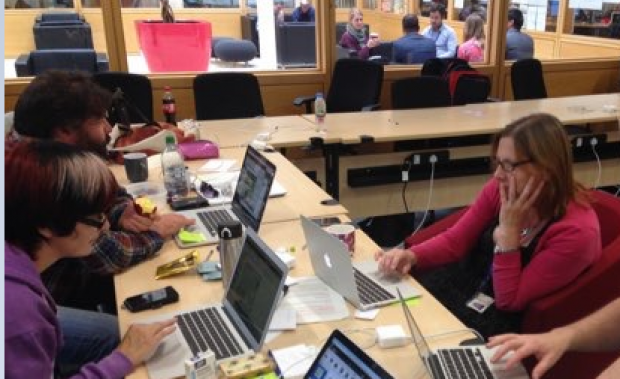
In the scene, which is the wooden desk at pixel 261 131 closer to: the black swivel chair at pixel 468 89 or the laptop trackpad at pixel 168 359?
the black swivel chair at pixel 468 89

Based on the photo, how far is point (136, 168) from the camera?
8.61ft

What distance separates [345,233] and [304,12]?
3976 mm

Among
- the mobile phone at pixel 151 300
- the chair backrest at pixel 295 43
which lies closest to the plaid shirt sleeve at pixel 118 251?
the mobile phone at pixel 151 300

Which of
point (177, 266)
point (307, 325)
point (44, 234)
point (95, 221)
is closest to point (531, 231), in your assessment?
point (307, 325)

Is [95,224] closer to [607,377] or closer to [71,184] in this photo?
[71,184]

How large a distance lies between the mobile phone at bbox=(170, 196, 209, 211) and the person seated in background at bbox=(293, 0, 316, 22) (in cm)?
311

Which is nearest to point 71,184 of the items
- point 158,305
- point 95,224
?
point 95,224

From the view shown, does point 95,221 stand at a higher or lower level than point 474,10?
lower

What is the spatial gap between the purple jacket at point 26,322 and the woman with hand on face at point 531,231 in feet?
3.21

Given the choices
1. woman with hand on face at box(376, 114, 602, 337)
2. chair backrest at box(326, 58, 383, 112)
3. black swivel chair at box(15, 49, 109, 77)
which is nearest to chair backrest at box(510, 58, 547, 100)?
chair backrest at box(326, 58, 383, 112)

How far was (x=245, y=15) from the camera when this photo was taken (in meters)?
6.46

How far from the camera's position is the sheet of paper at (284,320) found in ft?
4.86

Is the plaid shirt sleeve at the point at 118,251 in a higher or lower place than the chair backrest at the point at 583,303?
higher

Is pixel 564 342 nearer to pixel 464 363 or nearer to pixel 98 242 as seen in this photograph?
pixel 464 363
